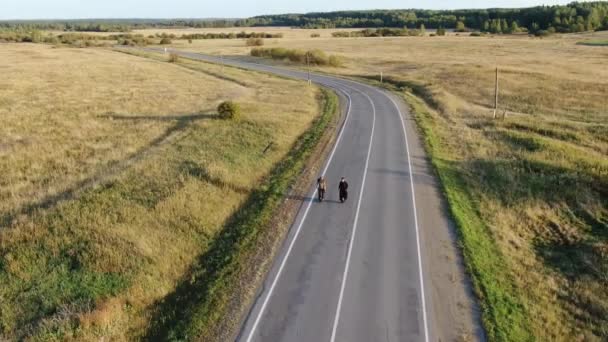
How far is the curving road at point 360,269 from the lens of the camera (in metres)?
15.0

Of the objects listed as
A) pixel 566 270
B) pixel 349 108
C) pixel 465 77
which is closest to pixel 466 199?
pixel 566 270

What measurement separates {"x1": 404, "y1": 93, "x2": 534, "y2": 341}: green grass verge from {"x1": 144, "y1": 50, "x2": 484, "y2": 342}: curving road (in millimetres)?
847

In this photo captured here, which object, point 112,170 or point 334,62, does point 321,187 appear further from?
point 334,62

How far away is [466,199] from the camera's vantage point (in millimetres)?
25172

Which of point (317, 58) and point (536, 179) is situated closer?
point (536, 179)

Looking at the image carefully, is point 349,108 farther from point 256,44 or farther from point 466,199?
point 256,44

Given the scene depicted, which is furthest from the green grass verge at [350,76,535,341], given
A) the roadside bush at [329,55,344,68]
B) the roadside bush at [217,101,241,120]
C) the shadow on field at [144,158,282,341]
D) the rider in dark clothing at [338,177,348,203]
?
the roadside bush at [329,55,344,68]

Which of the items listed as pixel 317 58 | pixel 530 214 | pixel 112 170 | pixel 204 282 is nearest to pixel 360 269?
pixel 204 282

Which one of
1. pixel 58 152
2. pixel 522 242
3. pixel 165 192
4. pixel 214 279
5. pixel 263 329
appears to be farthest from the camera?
pixel 58 152

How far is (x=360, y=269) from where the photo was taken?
18062 mm

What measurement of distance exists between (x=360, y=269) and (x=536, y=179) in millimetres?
15959

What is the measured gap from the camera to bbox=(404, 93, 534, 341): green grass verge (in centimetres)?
1517

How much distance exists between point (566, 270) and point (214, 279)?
1373 centimetres

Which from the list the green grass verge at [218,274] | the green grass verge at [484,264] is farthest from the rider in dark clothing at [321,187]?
the green grass verge at [484,264]
